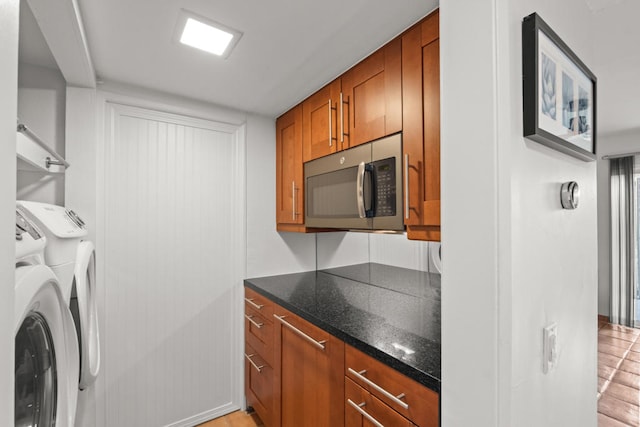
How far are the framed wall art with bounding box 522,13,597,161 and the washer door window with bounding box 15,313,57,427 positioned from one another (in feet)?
4.46

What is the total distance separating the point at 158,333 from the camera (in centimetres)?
200

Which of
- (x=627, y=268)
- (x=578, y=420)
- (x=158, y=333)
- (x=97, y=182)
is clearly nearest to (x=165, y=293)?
(x=158, y=333)

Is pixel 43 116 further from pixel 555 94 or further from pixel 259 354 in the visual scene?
pixel 555 94

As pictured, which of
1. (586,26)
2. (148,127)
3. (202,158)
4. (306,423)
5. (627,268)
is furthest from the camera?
(627,268)

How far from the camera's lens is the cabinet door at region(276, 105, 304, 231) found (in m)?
2.15

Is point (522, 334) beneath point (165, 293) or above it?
above

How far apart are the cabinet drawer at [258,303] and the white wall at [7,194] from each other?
1584 millimetres

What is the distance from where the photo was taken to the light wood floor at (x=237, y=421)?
6.89ft

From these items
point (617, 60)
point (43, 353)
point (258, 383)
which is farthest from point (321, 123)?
point (617, 60)

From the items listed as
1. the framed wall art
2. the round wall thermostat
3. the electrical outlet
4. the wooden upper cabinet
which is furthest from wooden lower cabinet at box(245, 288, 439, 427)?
the framed wall art

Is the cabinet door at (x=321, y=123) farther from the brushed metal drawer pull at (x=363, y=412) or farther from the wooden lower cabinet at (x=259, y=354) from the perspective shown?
the brushed metal drawer pull at (x=363, y=412)

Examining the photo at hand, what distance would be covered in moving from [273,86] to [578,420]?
211cm

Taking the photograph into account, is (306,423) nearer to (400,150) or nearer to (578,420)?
(578,420)

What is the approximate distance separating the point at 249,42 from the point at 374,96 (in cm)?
64
